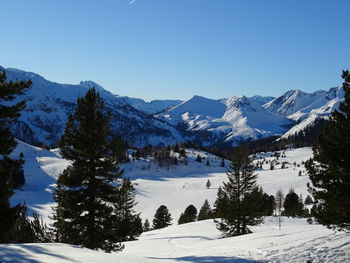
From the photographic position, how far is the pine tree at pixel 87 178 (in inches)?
810

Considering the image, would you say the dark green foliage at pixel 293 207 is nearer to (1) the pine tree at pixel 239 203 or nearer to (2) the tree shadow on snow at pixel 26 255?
(1) the pine tree at pixel 239 203

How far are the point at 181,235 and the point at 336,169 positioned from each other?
28.9m

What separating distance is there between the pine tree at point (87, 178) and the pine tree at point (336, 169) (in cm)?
1201

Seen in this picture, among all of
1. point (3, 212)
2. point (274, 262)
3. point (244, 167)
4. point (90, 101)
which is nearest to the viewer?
point (274, 262)

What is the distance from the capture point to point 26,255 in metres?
12.7

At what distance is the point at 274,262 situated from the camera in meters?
14.1

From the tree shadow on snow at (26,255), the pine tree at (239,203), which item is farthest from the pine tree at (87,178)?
the pine tree at (239,203)

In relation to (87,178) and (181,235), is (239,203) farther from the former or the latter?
(87,178)

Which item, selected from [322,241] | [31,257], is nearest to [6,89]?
[31,257]

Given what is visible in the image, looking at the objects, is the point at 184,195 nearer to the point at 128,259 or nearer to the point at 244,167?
the point at 244,167

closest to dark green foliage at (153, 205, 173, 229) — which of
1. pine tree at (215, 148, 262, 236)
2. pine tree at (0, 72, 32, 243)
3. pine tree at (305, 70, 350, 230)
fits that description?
pine tree at (215, 148, 262, 236)

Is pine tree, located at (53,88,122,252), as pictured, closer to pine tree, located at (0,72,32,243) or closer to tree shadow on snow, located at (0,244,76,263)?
pine tree, located at (0,72,32,243)

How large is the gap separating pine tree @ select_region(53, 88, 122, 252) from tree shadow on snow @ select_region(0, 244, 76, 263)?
19.7 feet

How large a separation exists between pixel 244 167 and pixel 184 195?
99043mm
